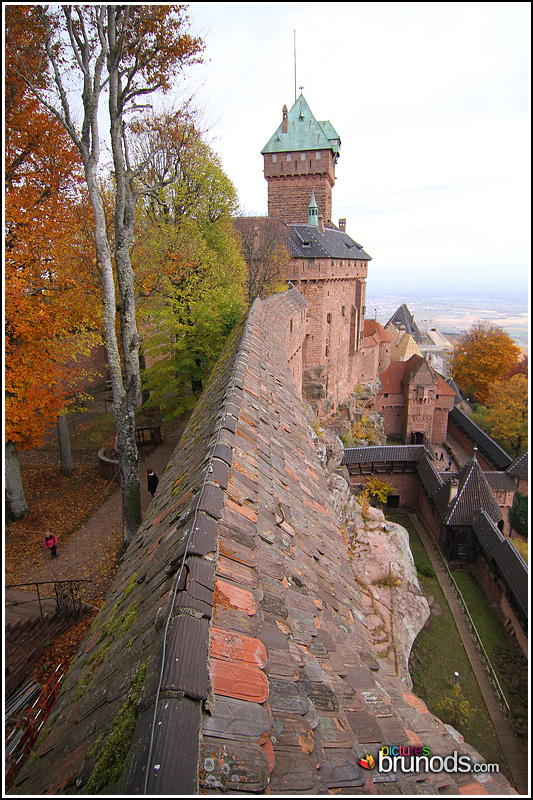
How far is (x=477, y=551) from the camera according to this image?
25016mm

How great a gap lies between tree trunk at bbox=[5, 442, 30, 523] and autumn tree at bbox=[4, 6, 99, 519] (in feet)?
0.09

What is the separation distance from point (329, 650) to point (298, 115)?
3967 cm

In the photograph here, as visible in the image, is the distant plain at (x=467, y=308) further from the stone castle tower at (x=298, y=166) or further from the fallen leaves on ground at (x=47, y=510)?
the fallen leaves on ground at (x=47, y=510)

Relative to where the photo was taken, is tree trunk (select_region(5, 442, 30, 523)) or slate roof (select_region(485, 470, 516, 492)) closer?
tree trunk (select_region(5, 442, 30, 523))

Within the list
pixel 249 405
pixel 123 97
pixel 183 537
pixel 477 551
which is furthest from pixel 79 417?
pixel 477 551

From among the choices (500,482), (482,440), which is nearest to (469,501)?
(500,482)

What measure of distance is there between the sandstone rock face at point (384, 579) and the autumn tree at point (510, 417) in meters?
29.2

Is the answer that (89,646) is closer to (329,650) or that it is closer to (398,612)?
(329,650)

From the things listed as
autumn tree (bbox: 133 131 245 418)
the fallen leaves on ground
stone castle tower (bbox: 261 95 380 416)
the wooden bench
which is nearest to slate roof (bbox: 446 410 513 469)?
stone castle tower (bbox: 261 95 380 416)

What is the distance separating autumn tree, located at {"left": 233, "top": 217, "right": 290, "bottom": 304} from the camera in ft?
83.4

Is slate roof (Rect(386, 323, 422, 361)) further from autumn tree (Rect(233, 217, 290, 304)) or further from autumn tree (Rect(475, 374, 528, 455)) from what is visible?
autumn tree (Rect(233, 217, 290, 304))

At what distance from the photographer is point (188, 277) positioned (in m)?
16.4

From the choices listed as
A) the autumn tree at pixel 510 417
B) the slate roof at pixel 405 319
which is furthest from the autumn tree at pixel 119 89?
the slate roof at pixel 405 319

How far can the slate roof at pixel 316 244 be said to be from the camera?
26.8m
